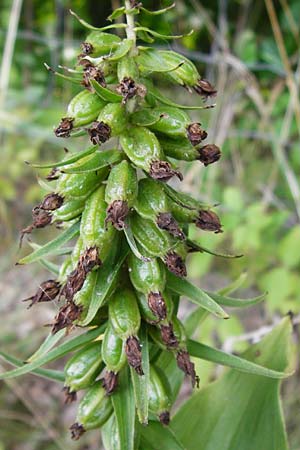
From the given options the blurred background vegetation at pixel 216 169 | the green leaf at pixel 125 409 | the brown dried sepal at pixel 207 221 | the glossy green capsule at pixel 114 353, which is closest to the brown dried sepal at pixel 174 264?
the brown dried sepal at pixel 207 221

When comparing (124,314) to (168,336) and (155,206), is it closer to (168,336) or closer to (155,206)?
(168,336)

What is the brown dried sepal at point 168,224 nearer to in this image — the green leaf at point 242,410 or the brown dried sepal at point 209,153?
the brown dried sepal at point 209,153

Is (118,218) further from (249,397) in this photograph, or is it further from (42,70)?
(42,70)

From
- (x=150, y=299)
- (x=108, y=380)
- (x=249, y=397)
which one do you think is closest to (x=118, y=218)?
(x=150, y=299)

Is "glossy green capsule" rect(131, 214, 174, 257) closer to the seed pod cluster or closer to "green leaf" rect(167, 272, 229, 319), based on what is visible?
the seed pod cluster

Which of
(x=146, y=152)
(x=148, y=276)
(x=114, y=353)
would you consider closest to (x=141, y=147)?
(x=146, y=152)

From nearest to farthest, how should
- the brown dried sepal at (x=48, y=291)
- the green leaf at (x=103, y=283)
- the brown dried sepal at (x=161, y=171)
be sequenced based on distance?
the brown dried sepal at (x=161, y=171)
the green leaf at (x=103, y=283)
the brown dried sepal at (x=48, y=291)
